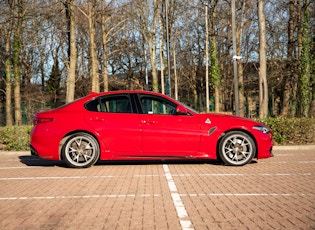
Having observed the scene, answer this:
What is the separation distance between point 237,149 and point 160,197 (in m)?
3.37

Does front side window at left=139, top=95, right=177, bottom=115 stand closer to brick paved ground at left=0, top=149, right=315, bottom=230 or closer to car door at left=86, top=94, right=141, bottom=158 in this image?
car door at left=86, top=94, right=141, bottom=158

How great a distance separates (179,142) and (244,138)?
1.41m

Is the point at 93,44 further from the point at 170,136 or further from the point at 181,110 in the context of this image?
the point at 170,136

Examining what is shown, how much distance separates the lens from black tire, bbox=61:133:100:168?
843 centimetres

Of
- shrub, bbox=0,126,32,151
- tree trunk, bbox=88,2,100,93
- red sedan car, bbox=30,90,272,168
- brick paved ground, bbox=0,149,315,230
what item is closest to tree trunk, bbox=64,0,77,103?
tree trunk, bbox=88,2,100,93

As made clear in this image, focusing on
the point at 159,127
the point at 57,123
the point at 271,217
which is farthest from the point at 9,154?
the point at 271,217

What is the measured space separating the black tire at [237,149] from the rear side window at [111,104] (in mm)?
2169

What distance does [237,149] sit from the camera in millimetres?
8492

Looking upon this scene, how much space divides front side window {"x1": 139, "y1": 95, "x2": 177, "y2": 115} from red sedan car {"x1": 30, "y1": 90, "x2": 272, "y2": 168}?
0.02 m

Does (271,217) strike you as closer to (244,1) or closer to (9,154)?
(9,154)

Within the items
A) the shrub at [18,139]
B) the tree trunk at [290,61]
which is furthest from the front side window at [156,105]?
the tree trunk at [290,61]

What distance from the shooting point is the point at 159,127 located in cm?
831

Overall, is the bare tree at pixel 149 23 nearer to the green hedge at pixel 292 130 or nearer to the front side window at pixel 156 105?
the green hedge at pixel 292 130

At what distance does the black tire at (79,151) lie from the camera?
8430 millimetres
